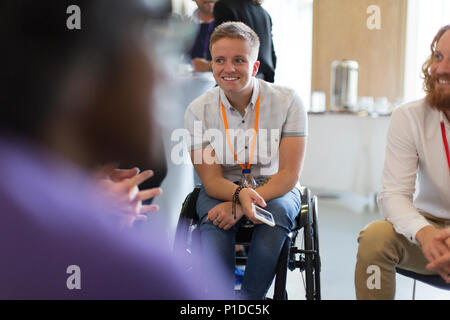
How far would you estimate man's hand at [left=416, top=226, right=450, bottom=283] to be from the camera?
1.17 meters

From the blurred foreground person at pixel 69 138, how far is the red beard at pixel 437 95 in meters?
0.85

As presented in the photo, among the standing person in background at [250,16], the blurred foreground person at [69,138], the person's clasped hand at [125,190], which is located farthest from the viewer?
the standing person in background at [250,16]

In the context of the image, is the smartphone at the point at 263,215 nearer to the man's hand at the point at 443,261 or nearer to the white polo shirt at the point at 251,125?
the white polo shirt at the point at 251,125

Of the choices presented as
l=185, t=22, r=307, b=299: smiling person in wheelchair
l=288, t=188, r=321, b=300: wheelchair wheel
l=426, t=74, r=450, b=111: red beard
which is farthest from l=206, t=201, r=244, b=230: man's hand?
l=426, t=74, r=450, b=111: red beard

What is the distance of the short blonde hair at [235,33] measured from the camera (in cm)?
141

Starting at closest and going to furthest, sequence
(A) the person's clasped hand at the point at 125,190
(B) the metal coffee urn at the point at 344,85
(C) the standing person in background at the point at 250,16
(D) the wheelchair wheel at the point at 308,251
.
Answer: (A) the person's clasped hand at the point at 125,190
(D) the wheelchair wheel at the point at 308,251
(C) the standing person in background at the point at 250,16
(B) the metal coffee urn at the point at 344,85

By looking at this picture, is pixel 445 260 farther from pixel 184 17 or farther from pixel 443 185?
pixel 184 17

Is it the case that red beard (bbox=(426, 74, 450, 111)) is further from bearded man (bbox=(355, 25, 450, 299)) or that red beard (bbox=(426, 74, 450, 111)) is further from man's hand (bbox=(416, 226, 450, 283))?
man's hand (bbox=(416, 226, 450, 283))

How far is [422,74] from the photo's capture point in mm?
→ 1496

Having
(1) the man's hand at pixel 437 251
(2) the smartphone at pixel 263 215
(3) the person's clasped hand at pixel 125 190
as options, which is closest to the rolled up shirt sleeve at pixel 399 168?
(1) the man's hand at pixel 437 251

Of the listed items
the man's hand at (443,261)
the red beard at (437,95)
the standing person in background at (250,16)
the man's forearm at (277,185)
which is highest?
the standing person in background at (250,16)

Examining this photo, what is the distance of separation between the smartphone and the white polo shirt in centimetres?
19

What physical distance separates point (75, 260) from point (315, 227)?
77cm
